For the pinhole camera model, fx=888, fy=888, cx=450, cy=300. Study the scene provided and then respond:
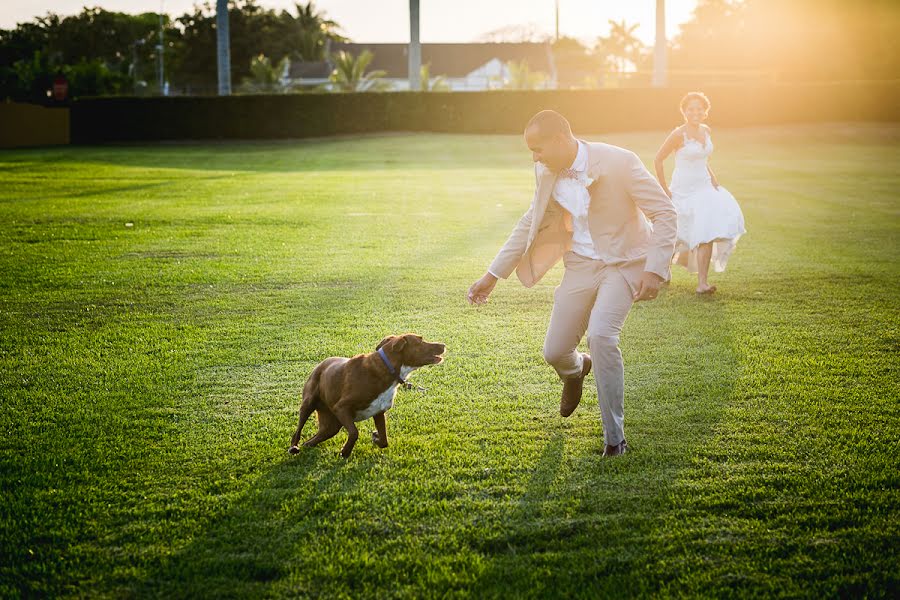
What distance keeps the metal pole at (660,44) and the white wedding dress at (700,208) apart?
36.3 m

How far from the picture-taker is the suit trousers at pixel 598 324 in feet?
17.1

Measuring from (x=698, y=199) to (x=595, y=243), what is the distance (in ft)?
18.0

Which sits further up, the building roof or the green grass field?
the building roof

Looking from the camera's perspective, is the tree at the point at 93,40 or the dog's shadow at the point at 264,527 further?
the tree at the point at 93,40

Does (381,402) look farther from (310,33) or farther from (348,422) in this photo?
(310,33)

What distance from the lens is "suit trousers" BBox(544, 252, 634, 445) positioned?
522 cm

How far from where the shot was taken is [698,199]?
1048 centimetres

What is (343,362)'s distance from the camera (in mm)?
5277

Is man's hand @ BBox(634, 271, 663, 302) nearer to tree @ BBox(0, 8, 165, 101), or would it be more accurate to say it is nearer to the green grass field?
the green grass field

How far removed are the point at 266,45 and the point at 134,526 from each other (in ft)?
254

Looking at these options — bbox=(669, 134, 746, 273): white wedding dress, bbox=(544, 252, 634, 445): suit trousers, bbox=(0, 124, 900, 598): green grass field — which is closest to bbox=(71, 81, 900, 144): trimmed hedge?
bbox=(0, 124, 900, 598): green grass field

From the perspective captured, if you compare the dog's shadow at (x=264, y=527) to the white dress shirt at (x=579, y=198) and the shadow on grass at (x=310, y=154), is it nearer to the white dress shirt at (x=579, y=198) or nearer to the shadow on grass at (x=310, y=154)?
the white dress shirt at (x=579, y=198)

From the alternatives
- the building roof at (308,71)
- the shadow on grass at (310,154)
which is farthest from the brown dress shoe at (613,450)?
the building roof at (308,71)

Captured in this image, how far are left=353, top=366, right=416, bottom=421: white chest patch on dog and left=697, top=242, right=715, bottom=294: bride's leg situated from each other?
6145 mm
